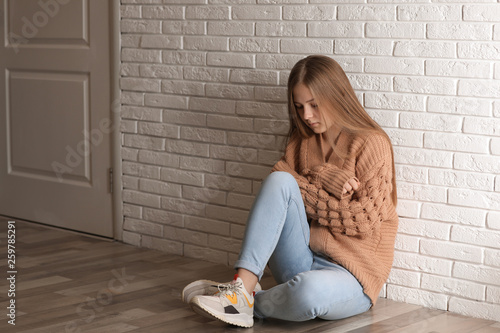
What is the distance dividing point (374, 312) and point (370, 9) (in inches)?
41.5

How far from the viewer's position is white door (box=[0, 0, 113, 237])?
3.51m

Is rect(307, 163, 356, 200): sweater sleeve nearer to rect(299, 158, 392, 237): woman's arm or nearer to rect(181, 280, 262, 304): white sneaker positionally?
rect(299, 158, 392, 237): woman's arm

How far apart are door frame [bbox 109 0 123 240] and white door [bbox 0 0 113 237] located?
0.03 m

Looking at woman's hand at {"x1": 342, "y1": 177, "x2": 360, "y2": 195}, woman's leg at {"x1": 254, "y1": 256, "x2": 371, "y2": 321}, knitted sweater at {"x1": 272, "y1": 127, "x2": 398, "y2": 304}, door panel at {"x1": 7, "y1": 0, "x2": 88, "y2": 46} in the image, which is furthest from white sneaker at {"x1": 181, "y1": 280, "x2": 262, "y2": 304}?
door panel at {"x1": 7, "y1": 0, "x2": 88, "y2": 46}

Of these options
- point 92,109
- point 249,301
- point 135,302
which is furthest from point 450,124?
point 92,109

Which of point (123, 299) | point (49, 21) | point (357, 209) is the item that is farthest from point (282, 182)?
point (49, 21)

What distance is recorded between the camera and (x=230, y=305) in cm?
225

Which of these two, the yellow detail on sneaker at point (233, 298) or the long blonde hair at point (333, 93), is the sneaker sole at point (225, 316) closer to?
the yellow detail on sneaker at point (233, 298)

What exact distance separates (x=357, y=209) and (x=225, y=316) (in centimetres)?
55

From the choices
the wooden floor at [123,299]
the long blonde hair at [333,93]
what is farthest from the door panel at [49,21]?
the long blonde hair at [333,93]

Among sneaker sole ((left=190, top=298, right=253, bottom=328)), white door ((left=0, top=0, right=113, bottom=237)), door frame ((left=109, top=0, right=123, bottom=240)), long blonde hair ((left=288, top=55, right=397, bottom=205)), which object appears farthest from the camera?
white door ((left=0, top=0, right=113, bottom=237))

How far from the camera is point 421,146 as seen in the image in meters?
2.52

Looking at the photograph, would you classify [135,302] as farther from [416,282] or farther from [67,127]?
[67,127]

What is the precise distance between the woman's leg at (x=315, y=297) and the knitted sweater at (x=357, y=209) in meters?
0.05
